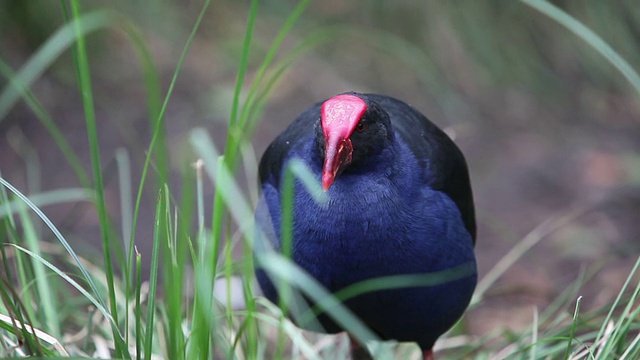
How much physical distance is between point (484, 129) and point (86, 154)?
249 cm

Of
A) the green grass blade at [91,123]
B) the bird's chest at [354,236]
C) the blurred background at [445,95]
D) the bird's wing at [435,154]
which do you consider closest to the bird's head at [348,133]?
the bird's chest at [354,236]

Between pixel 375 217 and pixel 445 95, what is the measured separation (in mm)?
2483

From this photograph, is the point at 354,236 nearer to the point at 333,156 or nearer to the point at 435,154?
the point at 333,156

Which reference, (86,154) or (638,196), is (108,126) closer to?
(86,154)

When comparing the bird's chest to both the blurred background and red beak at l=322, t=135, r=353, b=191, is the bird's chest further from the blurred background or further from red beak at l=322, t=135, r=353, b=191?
the blurred background

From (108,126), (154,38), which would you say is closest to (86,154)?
(108,126)

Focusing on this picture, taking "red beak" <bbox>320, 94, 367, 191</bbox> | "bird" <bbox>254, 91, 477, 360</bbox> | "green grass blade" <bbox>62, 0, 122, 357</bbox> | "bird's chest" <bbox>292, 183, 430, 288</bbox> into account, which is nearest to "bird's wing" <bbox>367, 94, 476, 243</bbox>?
"bird" <bbox>254, 91, 477, 360</bbox>

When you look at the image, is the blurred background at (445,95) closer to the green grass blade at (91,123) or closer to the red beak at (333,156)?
the red beak at (333,156)

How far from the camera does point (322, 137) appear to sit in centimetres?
242

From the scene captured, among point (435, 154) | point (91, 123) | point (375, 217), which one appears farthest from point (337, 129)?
point (91, 123)

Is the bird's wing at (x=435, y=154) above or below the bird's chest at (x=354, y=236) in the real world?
above

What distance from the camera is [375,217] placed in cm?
251

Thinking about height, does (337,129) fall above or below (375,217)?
above

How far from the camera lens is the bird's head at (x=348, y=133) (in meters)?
2.34
